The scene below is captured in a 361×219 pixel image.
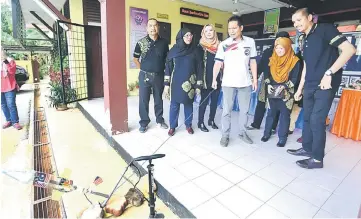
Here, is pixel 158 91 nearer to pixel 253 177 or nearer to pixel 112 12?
pixel 112 12

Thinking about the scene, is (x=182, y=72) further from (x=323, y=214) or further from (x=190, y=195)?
(x=323, y=214)

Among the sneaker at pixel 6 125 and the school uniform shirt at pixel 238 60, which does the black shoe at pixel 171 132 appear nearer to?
the school uniform shirt at pixel 238 60

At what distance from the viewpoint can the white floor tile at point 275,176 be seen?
5.89 feet

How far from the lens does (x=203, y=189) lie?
67.0 inches

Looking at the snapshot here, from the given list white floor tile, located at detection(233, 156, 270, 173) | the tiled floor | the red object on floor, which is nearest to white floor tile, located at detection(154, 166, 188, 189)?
the tiled floor

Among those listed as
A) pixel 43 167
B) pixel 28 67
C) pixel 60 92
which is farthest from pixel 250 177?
pixel 28 67

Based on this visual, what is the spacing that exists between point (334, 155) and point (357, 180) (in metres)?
0.53

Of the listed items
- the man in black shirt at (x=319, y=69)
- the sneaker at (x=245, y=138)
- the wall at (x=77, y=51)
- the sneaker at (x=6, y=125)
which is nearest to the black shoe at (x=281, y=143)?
the sneaker at (x=245, y=138)

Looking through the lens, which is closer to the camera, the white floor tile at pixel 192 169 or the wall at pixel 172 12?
the white floor tile at pixel 192 169

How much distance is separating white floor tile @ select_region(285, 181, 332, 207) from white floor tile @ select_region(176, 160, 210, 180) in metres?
0.69

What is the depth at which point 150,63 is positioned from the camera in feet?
8.94

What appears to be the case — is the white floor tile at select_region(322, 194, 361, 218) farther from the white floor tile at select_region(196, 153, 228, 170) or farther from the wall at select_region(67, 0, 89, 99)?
the wall at select_region(67, 0, 89, 99)

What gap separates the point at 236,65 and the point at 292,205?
55.6 inches

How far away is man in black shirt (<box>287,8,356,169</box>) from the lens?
1.77 meters
